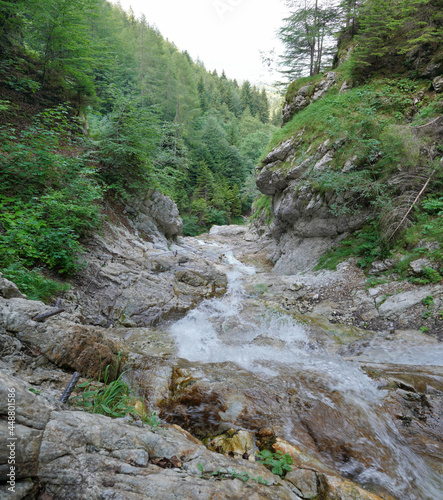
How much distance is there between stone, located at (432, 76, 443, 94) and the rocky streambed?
7.57 m

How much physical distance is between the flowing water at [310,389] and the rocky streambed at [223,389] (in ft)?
0.08

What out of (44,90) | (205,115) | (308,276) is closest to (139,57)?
(205,115)

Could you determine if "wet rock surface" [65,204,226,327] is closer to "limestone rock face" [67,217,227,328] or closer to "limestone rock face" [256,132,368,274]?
"limestone rock face" [67,217,227,328]

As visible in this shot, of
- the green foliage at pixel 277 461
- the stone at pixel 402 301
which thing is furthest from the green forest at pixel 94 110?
the green foliage at pixel 277 461

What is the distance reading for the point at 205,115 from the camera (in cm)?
4606

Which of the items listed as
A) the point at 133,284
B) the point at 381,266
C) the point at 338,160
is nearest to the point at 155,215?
the point at 133,284

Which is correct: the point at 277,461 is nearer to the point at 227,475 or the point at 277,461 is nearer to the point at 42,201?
the point at 227,475

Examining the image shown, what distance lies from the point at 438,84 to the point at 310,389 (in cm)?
1206

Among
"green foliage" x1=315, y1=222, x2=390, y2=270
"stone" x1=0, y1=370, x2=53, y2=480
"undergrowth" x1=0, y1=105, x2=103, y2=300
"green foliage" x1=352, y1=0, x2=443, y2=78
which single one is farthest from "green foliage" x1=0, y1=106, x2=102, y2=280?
"green foliage" x1=352, y1=0, x2=443, y2=78

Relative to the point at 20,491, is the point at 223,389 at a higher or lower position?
lower

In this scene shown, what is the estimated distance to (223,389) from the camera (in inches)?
168

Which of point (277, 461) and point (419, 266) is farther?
point (419, 266)

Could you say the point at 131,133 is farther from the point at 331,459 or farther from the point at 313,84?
the point at 331,459

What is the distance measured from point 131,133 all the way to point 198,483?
12.6 metres
